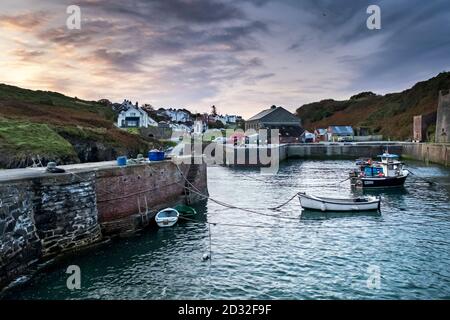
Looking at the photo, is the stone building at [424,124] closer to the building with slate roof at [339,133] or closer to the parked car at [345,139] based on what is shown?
the parked car at [345,139]

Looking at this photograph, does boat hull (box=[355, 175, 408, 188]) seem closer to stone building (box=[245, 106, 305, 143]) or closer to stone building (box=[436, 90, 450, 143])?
stone building (box=[436, 90, 450, 143])

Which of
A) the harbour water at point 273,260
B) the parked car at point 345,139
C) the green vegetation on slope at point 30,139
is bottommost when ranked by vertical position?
the harbour water at point 273,260

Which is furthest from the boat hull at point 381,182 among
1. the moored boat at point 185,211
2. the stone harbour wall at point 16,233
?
the stone harbour wall at point 16,233

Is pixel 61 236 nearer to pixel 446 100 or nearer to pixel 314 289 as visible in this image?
pixel 314 289

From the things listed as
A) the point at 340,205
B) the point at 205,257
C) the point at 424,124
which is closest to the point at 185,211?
the point at 205,257

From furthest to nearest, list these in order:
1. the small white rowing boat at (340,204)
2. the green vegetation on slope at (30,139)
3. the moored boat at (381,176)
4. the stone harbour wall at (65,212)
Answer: the moored boat at (381,176), the small white rowing boat at (340,204), the green vegetation on slope at (30,139), the stone harbour wall at (65,212)

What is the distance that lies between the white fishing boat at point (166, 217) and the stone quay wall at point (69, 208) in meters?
0.87

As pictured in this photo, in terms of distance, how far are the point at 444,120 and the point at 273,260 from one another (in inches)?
2950

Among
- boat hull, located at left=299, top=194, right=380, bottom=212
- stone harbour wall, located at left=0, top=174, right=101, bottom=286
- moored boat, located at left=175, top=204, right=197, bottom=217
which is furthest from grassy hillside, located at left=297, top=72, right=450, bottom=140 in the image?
stone harbour wall, located at left=0, top=174, right=101, bottom=286

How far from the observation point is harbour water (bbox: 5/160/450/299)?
48.9 ft

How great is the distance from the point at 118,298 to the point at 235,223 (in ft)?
42.4

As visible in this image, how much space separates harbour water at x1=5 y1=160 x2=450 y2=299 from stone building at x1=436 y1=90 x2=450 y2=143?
54065 millimetres

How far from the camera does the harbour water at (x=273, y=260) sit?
14914 mm

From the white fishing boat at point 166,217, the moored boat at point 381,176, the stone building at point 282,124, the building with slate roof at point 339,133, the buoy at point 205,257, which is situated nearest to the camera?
the buoy at point 205,257
